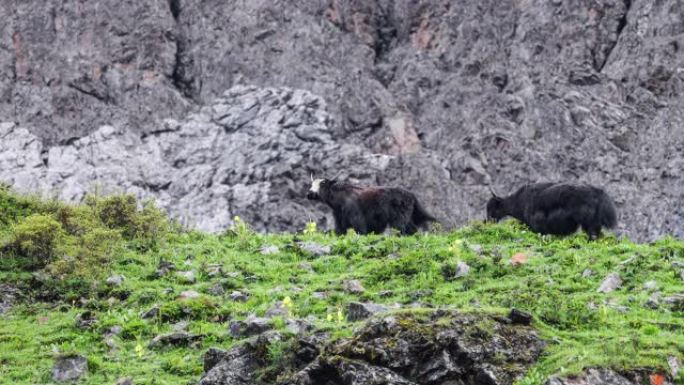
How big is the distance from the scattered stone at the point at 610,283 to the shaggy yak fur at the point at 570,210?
519 cm

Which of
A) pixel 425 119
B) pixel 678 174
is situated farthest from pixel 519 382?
pixel 425 119

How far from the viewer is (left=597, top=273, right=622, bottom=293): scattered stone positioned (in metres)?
18.8

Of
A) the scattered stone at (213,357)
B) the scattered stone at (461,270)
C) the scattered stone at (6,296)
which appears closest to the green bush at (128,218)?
the scattered stone at (6,296)

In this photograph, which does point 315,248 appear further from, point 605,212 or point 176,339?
point 176,339

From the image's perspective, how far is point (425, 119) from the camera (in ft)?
239

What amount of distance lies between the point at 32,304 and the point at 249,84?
53.4 metres

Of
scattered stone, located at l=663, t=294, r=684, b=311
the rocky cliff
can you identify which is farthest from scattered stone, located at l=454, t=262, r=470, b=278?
the rocky cliff

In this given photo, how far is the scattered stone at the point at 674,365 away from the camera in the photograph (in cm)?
1353

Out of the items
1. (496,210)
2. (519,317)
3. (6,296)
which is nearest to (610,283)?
(519,317)

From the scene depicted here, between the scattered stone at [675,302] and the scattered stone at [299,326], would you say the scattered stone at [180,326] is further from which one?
the scattered stone at [675,302]

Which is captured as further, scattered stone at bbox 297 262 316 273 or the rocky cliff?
the rocky cliff

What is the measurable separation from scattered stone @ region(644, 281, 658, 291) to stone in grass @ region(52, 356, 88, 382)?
30.1ft

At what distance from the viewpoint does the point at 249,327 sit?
17.2 metres

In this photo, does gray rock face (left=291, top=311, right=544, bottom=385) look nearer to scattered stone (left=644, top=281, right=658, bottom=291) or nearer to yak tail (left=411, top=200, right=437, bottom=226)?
scattered stone (left=644, top=281, right=658, bottom=291)
